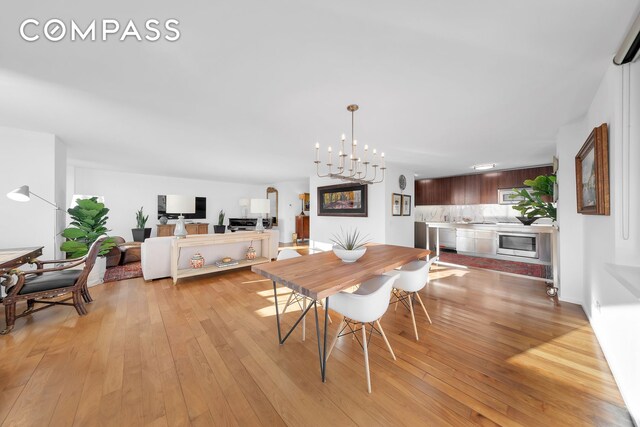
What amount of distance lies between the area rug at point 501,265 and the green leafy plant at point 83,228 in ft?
23.2

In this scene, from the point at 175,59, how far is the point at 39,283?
283cm

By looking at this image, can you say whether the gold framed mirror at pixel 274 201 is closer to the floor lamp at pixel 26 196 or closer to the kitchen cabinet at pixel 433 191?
the kitchen cabinet at pixel 433 191

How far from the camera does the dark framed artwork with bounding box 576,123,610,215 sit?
5.62ft

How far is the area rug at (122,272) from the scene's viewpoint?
12.9ft

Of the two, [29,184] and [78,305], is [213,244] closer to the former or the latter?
[78,305]

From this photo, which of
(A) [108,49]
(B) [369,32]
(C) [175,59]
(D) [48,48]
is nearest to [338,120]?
(B) [369,32]

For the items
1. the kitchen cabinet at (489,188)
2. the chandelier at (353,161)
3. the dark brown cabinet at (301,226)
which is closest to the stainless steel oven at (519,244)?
the kitchen cabinet at (489,188)

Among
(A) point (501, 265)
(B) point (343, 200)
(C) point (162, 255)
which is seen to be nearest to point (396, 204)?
(B) point (343, 200)

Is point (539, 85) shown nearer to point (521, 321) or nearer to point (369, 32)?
point (369, 32)

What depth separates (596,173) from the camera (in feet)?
5.88

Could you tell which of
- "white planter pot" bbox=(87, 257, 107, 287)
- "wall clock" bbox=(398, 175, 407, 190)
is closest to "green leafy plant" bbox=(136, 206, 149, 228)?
"white planter pot" bbox=(87, 257, 107, 287)

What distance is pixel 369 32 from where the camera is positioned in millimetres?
1320

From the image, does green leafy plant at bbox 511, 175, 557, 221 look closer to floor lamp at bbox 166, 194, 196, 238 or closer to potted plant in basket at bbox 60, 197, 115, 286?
floor lamp at bbox 166, 194, 196, 238

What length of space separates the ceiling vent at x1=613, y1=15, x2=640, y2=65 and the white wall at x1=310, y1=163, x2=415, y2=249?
347cm
